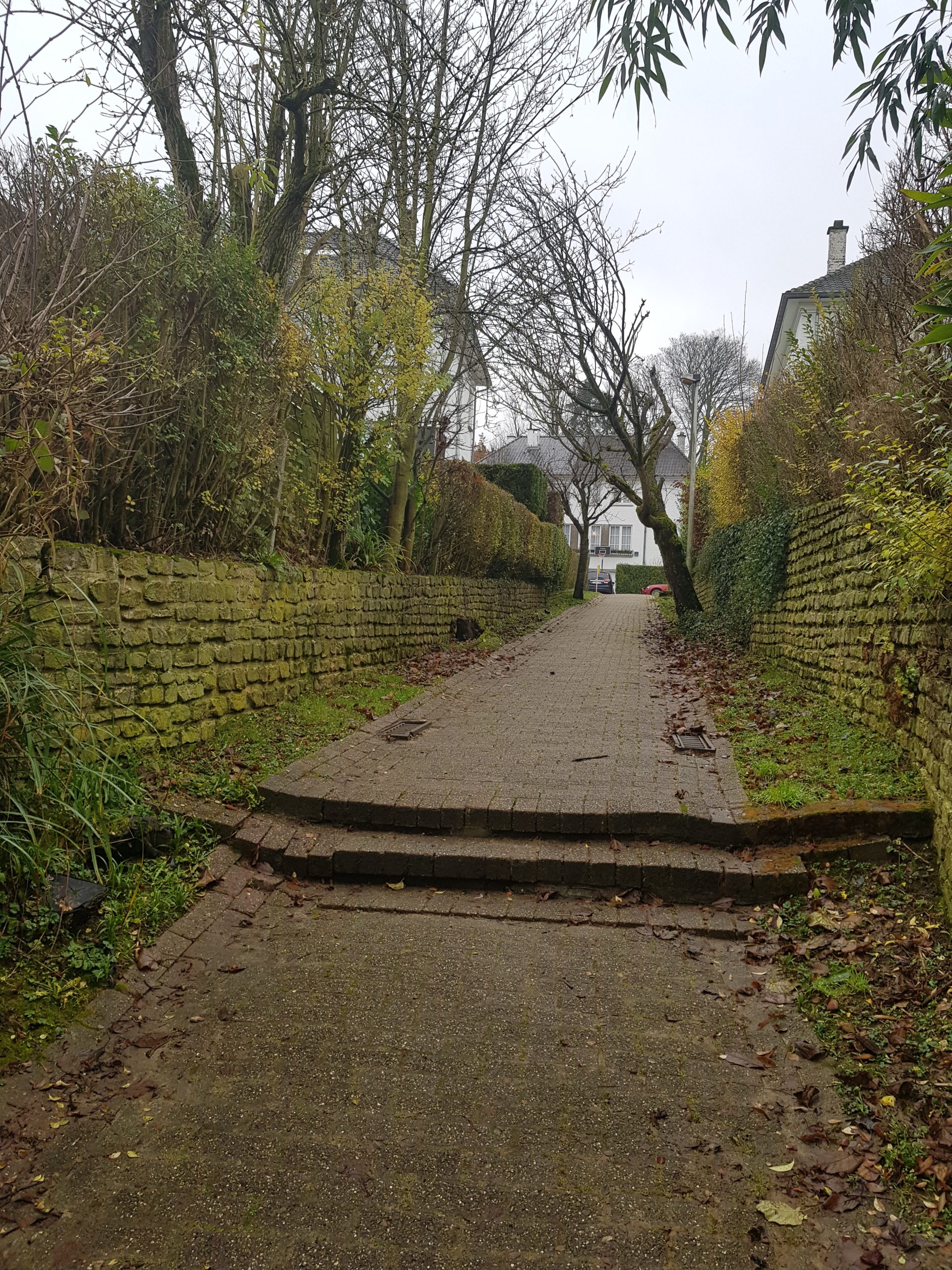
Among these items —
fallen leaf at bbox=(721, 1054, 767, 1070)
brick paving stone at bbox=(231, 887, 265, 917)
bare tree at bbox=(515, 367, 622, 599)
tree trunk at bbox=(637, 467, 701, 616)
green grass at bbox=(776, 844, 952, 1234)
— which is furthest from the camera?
bare tree at bbox=(515, 367, 622, 599)

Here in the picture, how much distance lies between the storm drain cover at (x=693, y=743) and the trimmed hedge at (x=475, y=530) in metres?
6.52

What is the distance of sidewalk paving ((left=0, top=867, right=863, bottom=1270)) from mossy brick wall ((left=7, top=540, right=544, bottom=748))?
1575mm

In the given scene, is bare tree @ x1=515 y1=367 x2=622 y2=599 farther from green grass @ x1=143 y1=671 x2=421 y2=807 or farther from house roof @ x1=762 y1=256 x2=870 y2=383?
green grass @ x1=143 y1=671 x2=421 y2=807

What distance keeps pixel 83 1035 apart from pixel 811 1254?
2410 millimetres

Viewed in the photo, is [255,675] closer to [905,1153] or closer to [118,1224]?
[118,1224]

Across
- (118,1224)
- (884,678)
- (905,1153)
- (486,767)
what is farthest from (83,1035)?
(884,678)

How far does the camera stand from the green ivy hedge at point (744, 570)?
10.2 metres

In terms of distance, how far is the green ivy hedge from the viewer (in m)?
10.2

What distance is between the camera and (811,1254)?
2129 millimetres

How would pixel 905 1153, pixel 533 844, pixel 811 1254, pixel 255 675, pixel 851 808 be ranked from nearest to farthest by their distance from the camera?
pixel 811 1254
pixel 905 1153
pixel 851 808
pixel 533 844
pixel 255 675

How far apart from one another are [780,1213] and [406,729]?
527 centimetres


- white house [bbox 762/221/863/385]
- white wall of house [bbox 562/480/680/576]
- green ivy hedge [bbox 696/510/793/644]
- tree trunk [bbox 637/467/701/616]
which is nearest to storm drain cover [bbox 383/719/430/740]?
green ivy hedge [bbox 696/510/793/644]

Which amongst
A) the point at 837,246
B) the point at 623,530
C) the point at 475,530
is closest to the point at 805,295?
the point at 837,246

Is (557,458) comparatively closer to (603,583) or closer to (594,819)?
(603,583)
